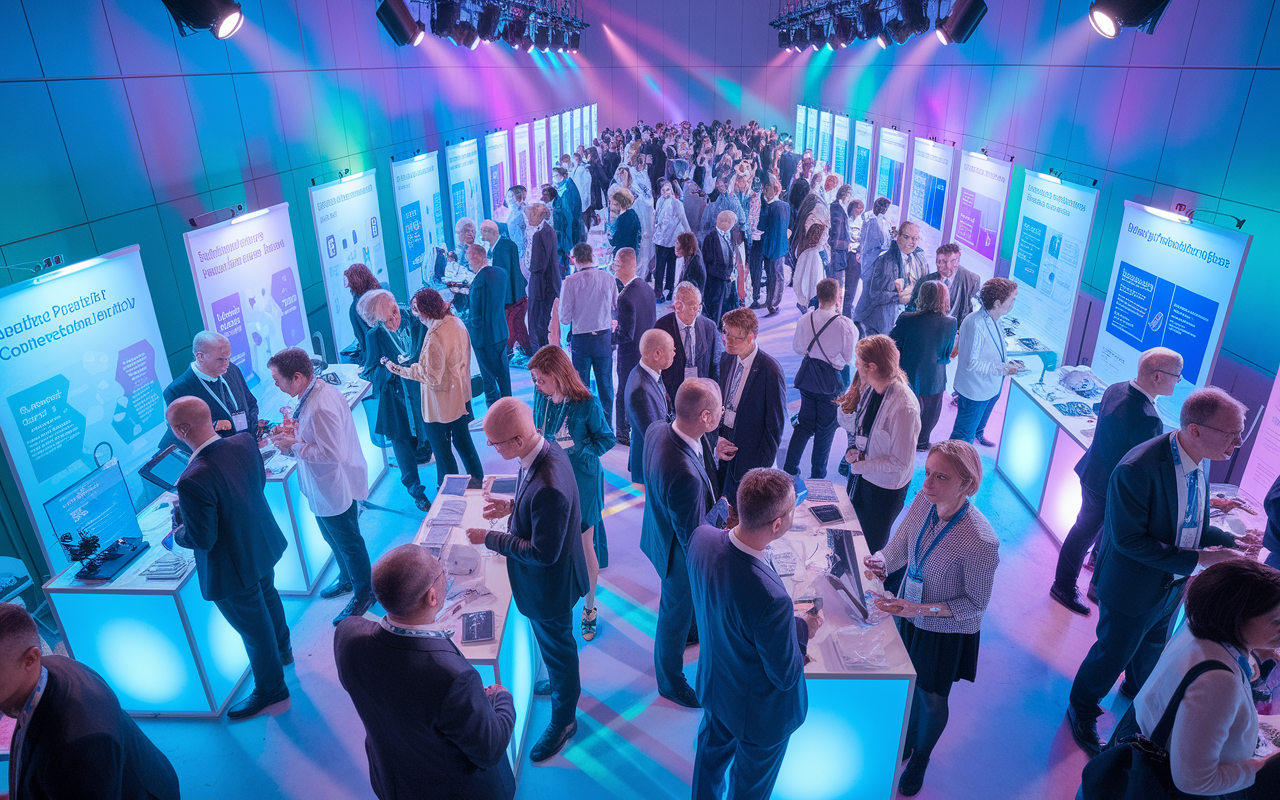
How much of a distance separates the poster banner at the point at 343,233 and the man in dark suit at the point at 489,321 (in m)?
1.13

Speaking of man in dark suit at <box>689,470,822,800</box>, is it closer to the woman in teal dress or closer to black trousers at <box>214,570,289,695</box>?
the woman in teal dress

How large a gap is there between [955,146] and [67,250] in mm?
8711

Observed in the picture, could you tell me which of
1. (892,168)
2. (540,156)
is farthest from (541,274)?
(540,156)

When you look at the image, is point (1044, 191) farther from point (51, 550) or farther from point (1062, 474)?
point (51, 550)

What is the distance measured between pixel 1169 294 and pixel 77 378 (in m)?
6.26

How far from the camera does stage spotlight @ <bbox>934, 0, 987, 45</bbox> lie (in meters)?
6.30

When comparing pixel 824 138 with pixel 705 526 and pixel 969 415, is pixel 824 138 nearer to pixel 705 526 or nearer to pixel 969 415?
pixel 969 415

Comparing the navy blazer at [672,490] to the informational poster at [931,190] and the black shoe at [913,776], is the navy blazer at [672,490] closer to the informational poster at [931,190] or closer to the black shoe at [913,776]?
the black shoe at [913,776]

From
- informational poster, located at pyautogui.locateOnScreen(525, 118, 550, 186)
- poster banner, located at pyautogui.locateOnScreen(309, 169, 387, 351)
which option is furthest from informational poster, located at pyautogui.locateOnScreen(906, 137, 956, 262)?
informational poster, located at pyautogui.locateOnScreen(525, 118, 550, 186)

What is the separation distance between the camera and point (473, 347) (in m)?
6.23

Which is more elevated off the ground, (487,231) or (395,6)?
(395,6)

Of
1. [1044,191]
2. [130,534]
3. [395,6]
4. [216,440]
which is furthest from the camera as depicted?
[395,6]

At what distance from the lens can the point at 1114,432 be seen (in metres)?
3.47

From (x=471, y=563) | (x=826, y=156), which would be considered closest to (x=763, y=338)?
(x=471, y=563)
